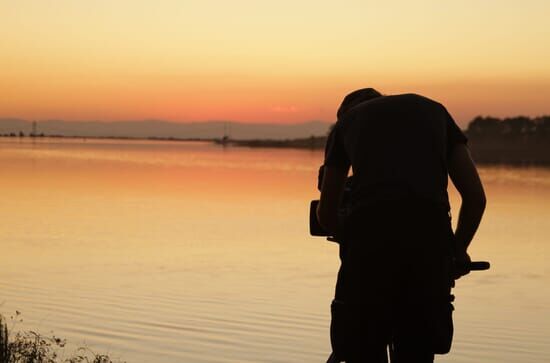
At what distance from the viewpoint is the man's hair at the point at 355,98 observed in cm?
399

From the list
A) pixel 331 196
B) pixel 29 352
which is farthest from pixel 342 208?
pixel 29 352

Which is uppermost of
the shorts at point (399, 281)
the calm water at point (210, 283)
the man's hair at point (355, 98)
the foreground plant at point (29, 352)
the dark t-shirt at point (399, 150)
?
the man's hair at point (355, 98)

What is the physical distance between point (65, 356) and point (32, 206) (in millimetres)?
21498

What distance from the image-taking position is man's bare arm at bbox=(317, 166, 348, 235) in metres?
3.88

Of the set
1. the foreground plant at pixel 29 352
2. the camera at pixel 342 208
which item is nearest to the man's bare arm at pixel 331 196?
the camera at pixel 342 208

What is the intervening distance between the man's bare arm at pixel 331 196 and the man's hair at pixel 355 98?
0.92 ft

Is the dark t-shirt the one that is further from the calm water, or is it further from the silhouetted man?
the calm water

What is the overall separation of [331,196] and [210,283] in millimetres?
10957

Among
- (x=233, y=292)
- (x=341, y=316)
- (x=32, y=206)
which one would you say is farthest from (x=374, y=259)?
(x=32, y=206)

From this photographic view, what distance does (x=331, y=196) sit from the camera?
3.88 metres

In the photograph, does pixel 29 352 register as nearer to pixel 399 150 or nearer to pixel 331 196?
pixel 331 196

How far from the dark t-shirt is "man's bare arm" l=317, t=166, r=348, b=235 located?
120 mm

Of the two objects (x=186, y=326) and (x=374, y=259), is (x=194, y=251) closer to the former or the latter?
(x=186, y=326)

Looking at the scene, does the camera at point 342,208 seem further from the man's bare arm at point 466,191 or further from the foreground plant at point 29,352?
the foreground plant at point 29,352
